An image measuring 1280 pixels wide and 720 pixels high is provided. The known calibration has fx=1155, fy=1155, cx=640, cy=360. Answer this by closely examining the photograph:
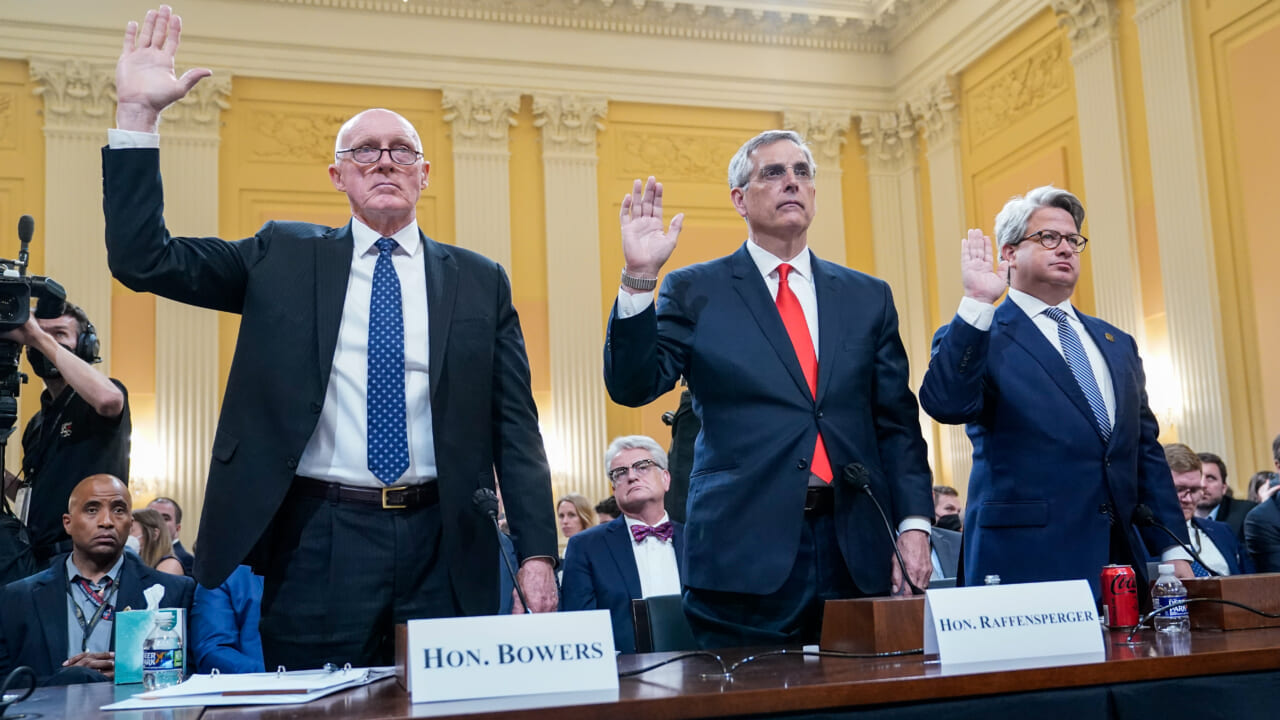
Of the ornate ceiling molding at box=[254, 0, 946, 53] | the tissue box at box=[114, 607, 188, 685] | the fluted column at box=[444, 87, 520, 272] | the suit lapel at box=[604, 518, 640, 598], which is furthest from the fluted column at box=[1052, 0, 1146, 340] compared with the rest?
the tissue box at box=[114, 607, 188, 685]

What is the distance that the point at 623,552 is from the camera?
421cm

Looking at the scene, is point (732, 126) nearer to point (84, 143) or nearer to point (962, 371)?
point (84, 143)

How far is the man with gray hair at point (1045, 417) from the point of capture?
2.43m

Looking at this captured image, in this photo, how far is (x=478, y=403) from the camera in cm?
225

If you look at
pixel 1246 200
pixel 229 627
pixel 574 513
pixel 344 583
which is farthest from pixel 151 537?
pixel 1246 200

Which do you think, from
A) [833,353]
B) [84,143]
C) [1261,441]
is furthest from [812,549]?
[84,143]

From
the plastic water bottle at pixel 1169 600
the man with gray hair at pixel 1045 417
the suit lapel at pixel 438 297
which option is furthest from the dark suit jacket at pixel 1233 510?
the suit lapel at pixel 438 297

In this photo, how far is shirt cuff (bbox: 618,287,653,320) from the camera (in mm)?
2158

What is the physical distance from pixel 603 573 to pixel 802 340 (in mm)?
1951

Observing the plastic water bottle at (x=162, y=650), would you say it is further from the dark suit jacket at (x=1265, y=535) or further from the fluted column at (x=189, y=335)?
the fluted column at (x=189, y=335)

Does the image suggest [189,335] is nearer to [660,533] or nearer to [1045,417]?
[660,533]

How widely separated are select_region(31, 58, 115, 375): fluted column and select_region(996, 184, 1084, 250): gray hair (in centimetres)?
831

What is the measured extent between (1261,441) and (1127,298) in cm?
147

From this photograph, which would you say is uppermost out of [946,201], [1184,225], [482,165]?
[482,165]
